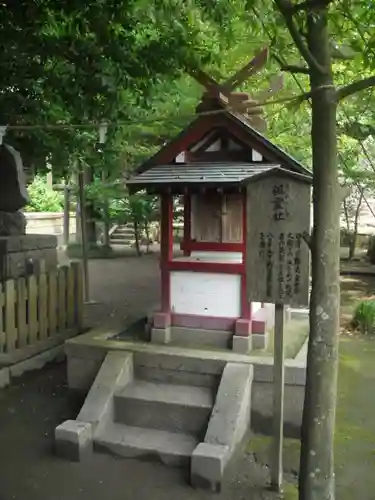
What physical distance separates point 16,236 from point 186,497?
4.64m

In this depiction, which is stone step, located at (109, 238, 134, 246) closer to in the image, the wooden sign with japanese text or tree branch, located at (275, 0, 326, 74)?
the wooden sign with japanese text

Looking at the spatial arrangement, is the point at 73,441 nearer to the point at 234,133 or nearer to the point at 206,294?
the point at 206,294

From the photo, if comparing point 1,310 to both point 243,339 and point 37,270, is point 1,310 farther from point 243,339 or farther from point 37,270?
point 243,339

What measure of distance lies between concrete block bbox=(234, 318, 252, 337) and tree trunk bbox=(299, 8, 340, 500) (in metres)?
2.48

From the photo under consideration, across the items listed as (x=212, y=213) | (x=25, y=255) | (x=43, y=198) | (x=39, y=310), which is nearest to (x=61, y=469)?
(x=39, y=310)

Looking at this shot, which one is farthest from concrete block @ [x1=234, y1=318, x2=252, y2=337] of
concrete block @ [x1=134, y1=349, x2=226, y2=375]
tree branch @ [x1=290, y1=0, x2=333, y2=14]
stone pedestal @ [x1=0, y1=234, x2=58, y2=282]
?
tree branch @ [x1=290, y1=0, x2=333, y2=14]

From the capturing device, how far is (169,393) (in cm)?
542

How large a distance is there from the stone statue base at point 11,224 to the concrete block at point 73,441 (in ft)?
12.0

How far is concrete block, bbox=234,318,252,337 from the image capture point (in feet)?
19.6

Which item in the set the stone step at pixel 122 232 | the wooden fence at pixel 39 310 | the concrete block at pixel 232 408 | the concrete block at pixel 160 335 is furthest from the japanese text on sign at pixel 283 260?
the stone step at pixel 122 232

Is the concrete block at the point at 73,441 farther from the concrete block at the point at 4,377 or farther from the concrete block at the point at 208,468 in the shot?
the concrete block at the point at 4,377

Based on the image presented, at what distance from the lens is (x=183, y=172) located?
20.0 ft

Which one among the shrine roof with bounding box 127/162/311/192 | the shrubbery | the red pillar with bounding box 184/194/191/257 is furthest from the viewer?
the shrubbery

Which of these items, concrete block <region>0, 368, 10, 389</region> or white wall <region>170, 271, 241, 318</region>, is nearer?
white wall <region>170, 271, 241, 318</region>
